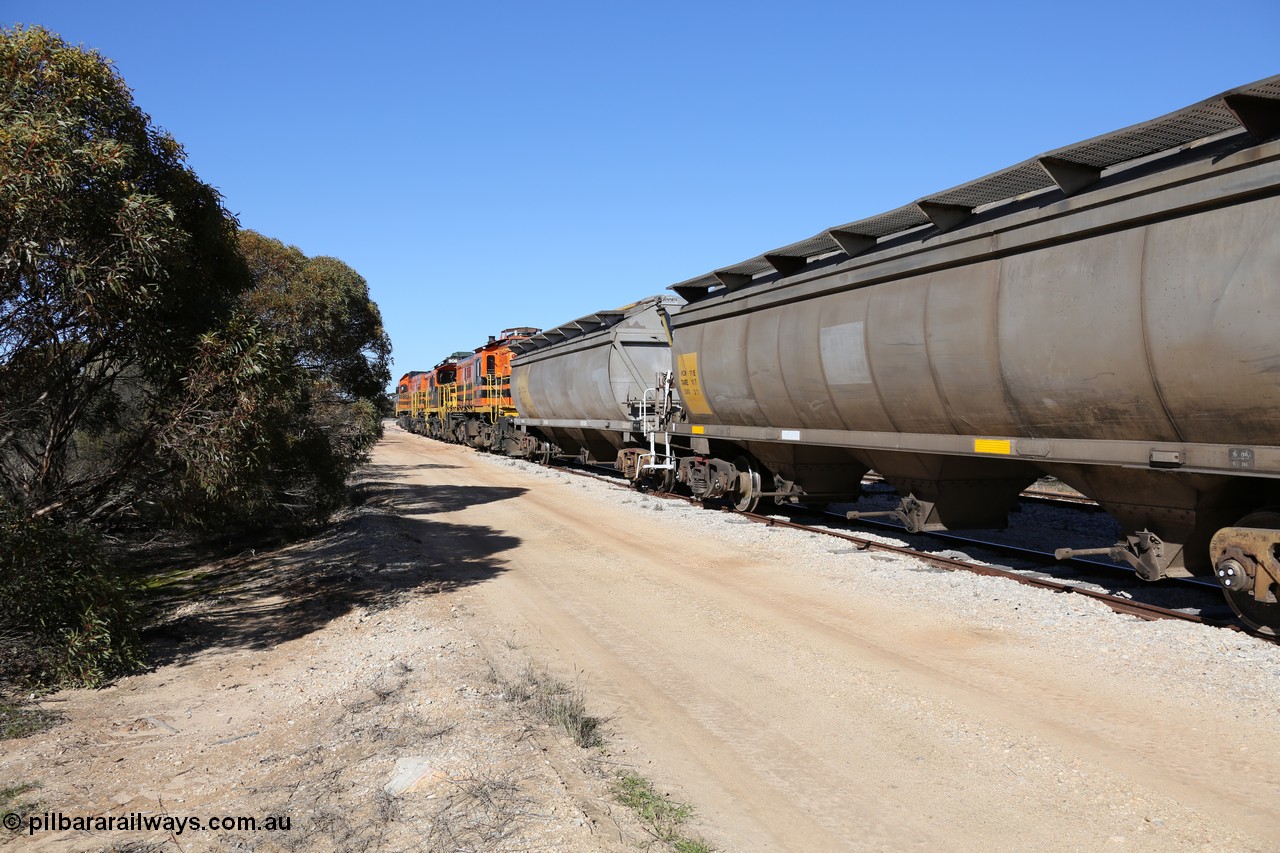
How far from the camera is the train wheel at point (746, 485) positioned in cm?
1465

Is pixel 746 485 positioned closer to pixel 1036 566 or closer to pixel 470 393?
pixel 1036 566

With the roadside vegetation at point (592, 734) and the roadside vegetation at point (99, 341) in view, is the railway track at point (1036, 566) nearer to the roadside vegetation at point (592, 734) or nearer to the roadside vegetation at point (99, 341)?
the roadside vegetation at point (592, 734)

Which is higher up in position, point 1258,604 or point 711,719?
point 1258,604

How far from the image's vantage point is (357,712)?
6168mm

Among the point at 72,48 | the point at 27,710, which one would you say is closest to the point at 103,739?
the point at 27,710

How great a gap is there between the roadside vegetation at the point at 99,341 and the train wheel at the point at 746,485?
8.26 metres

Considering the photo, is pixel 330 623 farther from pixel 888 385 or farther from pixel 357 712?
pixel 888 385

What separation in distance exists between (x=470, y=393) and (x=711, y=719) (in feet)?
111

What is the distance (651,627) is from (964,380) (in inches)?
170

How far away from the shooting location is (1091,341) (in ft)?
23.7

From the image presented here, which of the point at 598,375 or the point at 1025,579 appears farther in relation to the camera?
the point at 598,375

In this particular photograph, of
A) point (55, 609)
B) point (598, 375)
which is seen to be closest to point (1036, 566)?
point (55, 609)

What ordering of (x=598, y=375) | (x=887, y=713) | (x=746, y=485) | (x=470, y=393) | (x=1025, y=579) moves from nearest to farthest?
(x=887, y=713) < (x=1025, y=579) < (x=746, y=485) < (x=598, y=375) < (x=470, y=393)

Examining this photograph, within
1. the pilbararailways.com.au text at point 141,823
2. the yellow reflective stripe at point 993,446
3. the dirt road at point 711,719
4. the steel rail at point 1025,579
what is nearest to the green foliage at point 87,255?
the dirt road at point 711,719
